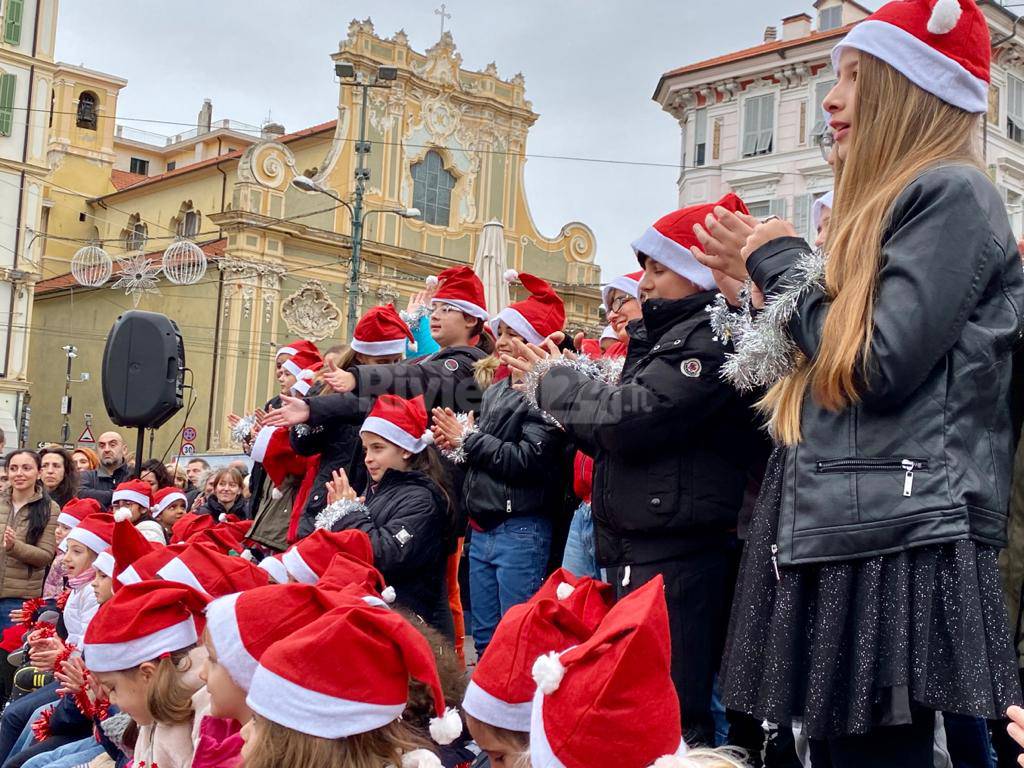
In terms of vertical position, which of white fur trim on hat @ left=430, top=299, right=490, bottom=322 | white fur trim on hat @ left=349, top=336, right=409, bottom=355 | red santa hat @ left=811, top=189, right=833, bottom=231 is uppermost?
red santa hat @ left=811, top=189, right=833, bottom=231

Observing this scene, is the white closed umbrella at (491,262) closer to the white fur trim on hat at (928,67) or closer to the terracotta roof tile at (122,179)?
the white fur trim on hat at (928,67)

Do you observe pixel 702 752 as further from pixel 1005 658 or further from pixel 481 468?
pixel 481 468

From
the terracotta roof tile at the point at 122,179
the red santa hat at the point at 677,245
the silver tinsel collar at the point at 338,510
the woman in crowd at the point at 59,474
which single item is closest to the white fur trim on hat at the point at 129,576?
the silver tinsel collar at the point at 338,510

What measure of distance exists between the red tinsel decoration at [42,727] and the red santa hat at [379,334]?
2.45 metres

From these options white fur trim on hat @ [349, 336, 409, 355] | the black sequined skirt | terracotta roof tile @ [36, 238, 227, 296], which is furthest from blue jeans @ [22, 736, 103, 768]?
terracotta roof tile @ [36, 238, 227, 296]

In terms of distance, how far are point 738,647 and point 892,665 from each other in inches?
14.4

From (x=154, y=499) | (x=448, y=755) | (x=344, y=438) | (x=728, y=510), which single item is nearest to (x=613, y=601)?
(x=728, y=510)

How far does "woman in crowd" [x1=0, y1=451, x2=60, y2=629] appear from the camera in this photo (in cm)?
854

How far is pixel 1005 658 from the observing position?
2295mm

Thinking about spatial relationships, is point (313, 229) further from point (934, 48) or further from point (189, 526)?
point (934, 48)

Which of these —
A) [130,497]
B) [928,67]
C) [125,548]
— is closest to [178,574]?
[125,548]

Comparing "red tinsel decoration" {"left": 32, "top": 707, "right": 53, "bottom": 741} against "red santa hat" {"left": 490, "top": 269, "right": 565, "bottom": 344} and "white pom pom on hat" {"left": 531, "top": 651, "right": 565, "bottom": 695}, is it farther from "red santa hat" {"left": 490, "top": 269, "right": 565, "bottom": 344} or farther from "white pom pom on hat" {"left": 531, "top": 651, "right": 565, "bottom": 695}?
"white pom pom on hat" {"left": 531, "top": 651, "right": 565, "bottom": 695}

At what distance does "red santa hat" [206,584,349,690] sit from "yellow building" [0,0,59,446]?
1508 inches

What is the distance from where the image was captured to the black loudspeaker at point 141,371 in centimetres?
729
